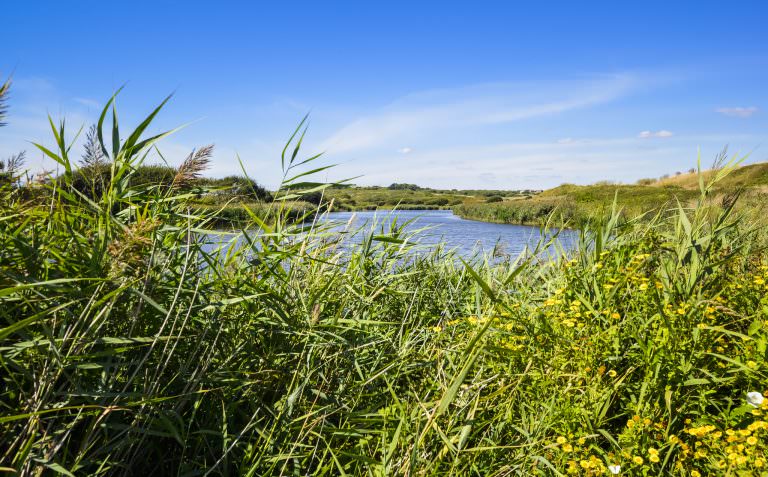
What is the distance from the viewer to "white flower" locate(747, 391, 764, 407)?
181cm

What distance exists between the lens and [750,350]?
2.20 metres

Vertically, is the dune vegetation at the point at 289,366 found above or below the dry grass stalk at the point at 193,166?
below

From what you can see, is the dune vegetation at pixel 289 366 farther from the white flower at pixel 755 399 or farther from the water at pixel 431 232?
the water at pixel 431 232

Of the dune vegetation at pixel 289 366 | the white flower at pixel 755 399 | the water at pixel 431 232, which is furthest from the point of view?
the water at pixel 431 232

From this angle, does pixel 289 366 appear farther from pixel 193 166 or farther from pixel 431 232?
pixel 431 232

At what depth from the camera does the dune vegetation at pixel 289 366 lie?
134cm

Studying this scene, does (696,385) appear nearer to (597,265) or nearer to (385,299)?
(597,265)

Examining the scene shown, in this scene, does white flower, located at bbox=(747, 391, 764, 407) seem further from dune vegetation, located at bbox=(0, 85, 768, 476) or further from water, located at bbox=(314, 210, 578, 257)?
water, located at bbox=(314, 210, 578, 257)

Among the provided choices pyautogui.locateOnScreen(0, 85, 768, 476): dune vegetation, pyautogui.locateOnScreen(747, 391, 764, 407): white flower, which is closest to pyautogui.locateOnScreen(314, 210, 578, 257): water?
pyautogui.locateOnScreen(0, 85, 768, 476): dune vegetation

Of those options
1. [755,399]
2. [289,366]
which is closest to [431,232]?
[289,366]

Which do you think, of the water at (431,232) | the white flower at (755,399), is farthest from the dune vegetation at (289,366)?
the water at (431,232)

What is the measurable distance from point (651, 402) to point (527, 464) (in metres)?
0.77

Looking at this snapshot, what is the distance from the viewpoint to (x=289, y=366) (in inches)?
74.6

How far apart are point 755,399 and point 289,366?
1.96 meters
